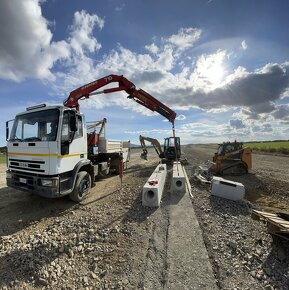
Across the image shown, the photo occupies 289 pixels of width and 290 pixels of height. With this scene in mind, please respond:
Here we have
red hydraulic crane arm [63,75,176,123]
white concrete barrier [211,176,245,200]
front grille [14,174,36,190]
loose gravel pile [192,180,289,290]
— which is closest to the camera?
loose gravel pile [192,180,289,290]

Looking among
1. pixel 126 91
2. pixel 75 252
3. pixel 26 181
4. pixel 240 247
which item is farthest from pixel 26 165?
pixel 126 91

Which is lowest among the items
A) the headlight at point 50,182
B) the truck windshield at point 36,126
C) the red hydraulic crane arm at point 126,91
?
the headlight at point 50,182

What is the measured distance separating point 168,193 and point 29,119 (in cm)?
563

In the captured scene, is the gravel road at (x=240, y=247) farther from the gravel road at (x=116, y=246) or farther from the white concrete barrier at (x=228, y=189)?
the white concrete barrier at (x=228, y=189)

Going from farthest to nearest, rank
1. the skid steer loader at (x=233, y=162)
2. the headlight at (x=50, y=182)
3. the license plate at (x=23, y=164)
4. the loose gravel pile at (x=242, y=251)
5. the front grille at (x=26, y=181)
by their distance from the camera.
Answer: the skid steer loader at (x=233, y=162) → the license plate at (x=23, y=164) → the front grille at (x=26, y=181) → the headlight at (x=50, y=182) → the loose gravel pile at (x=242, y=251)

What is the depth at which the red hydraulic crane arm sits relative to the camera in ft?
32.7

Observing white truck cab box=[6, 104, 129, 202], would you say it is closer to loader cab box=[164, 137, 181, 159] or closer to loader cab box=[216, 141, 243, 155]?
loader cab box=[216, 141, 243, 155]

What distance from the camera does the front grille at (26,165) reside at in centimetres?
668

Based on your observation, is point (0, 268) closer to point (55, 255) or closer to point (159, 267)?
point (55, 255)

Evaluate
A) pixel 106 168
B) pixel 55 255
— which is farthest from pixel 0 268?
pixel 106 168

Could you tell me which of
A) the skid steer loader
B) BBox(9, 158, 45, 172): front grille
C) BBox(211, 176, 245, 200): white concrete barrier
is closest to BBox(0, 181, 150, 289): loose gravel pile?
BBox(9, 158, 45, 172): front grille

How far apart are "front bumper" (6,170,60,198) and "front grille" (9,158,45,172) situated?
19 centimetres

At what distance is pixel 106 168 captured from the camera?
11.1 m

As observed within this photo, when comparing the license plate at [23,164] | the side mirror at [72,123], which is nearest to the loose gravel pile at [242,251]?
the side mirror at [72,123]
